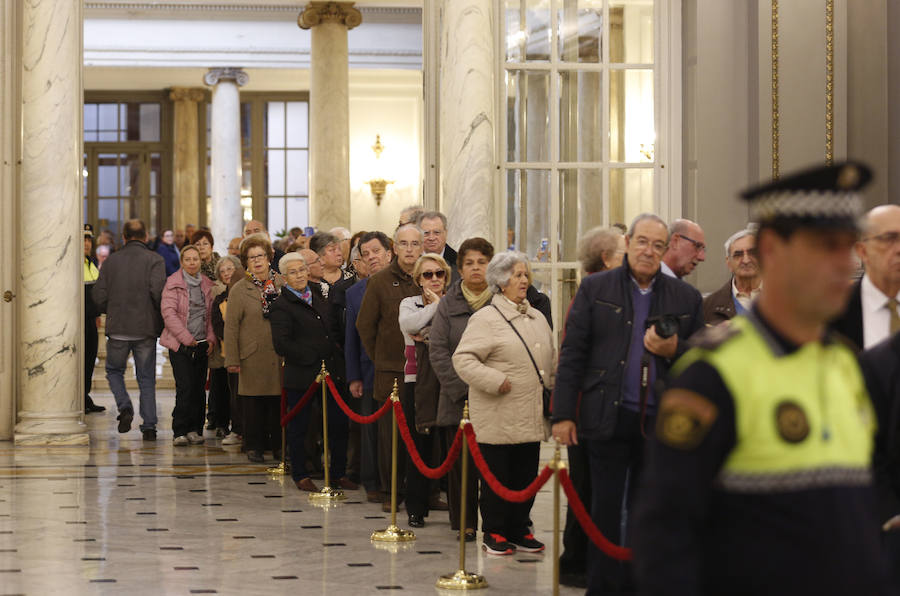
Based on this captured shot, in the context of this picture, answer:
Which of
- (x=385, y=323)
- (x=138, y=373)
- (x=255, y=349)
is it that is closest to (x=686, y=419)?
(x=385, y=323)

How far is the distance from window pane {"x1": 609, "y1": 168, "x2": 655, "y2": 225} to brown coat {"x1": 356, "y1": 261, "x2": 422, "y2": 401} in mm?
2956

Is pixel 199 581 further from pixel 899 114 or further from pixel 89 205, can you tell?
pixel 89 205

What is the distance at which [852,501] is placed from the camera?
6.95 ft

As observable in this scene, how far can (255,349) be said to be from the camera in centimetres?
962

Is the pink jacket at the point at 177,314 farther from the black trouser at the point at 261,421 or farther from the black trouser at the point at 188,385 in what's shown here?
the black trouser at the point at 261,421

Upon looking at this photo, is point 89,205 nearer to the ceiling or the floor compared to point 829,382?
nearer to the ceiling

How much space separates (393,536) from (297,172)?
18398 mm

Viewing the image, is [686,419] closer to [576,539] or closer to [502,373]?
[576,539]

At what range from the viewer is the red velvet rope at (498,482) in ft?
17.2

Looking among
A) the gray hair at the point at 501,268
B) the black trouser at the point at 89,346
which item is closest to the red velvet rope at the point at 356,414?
the gray hair at the point at 501,268

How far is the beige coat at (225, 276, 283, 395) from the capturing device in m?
9.57

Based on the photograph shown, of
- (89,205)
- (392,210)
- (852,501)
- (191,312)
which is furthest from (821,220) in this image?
(89,205)

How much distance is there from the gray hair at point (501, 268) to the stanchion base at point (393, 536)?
1.41m

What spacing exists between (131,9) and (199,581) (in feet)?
52.7
